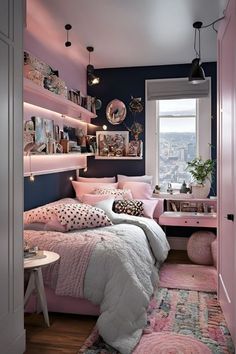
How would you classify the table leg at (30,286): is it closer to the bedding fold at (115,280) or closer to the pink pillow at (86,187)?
the bedding fold at (115,280)

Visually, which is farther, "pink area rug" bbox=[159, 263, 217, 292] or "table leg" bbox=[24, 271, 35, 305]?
"pink area rug" bbox=[159, 263, 217, 292]

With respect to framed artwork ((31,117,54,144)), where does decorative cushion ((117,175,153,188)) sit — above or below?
below

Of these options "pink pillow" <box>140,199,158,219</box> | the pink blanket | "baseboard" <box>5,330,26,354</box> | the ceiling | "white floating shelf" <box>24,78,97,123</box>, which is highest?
the ceiling

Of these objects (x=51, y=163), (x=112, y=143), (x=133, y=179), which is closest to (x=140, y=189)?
(x=133, y=179)

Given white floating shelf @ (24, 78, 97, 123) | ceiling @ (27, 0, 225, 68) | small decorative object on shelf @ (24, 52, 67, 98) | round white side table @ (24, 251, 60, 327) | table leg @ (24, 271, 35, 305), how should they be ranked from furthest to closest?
white floating shelf @ (24, 78, 97, 123), small decorative object on shelf @ (24, 52, 67, 98), ceiling @ (27, 0, 225, 68), table leg @ (24, 271, 35, 305), round white side table @ (24, 251, 60, 327)

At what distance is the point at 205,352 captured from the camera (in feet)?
7.49

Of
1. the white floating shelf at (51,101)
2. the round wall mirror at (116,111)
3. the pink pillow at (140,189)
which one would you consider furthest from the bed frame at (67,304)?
the round wall mirror at (116,111)

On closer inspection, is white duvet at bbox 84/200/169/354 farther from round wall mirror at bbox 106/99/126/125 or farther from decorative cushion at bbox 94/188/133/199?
round wall mirror at bbox 106/99/126/125

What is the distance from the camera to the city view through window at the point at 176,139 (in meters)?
5.11

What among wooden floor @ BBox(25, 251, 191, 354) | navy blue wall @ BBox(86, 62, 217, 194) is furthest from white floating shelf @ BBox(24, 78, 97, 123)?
wooden floor @ BBox(25, 251, 191, 354)

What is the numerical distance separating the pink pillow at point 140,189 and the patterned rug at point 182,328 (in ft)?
5.16

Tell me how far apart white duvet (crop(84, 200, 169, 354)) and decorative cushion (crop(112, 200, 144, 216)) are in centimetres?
103

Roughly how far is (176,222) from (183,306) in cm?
144

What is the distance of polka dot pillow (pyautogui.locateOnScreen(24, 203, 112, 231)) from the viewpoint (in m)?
3.27
